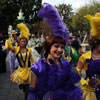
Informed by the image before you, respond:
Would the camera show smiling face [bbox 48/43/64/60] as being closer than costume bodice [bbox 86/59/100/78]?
Yes

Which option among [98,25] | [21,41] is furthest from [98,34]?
[21,41]

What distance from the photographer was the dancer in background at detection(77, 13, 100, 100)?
3.30 metres

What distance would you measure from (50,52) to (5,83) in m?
5.42

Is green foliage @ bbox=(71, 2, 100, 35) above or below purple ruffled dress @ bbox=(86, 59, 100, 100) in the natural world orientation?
above

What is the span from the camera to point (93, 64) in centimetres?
336

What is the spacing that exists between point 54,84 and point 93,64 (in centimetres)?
103

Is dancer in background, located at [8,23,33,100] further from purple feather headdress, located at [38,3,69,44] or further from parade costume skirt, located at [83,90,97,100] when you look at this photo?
purple feather headdress, located at [38,3,69,44]

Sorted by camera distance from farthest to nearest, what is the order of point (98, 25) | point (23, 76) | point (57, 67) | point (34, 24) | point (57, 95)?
1. point (34, 24)
2. point (23, 76)
3. point (98, 25)
4. point (57, 67)
5. point (57, 95)

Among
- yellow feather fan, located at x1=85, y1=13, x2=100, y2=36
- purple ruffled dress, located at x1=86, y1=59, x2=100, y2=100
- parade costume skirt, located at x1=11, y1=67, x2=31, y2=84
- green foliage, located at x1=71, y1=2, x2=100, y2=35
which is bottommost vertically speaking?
parade costume skirt, located at x1=11, y1=67, x2=31, y2=84

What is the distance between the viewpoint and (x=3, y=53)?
31.4 ft

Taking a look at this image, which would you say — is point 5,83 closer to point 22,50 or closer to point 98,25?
point 22,50

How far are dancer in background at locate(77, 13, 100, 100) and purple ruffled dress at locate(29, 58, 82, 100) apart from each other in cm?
75

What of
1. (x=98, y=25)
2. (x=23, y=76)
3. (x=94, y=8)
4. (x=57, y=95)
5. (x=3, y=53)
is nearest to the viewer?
(x=57, y=95)

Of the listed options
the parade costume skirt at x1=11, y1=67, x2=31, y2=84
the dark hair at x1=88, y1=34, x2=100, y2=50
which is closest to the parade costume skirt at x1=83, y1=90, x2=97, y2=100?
the dark hair at x1=88, y1=34, x2=100, y2=50
